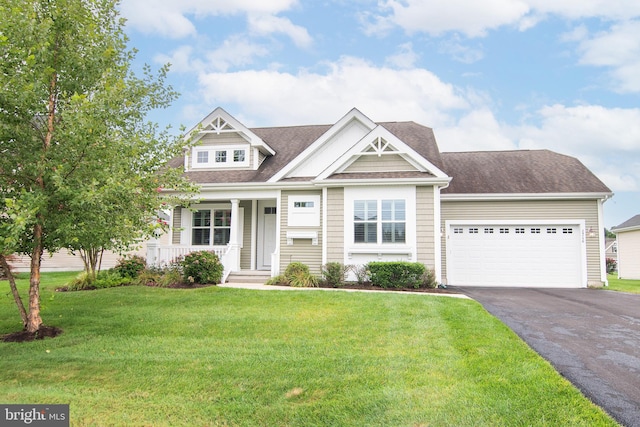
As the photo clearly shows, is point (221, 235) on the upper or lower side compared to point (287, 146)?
lower

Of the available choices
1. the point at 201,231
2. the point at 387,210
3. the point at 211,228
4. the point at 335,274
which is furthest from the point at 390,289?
the point at 201,231

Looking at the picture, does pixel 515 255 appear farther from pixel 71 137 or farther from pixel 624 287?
pixel 71 137

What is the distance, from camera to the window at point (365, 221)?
13.0 metres

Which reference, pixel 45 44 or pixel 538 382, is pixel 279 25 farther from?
pixel 538 382

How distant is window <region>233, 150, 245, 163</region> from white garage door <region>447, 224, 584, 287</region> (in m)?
8.25

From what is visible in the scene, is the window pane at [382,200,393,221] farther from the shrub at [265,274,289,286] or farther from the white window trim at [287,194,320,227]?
the shrub at [265,274,289,286]

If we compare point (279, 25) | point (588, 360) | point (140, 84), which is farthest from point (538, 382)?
point (279, 25)

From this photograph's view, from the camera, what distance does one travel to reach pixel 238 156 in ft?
51.5

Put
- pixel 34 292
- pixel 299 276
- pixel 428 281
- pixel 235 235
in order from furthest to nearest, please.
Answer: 1. pixel 235 235
2. pixel 299 276
3. pixel 428 281
4. pixel 34 292

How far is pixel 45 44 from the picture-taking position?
593 centimetres

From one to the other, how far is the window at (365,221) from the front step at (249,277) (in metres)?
3.24

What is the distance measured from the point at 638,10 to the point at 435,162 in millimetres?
7314

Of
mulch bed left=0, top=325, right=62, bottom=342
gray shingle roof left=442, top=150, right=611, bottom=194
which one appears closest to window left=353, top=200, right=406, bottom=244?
gray shingle roof left=442, top=150, right=611, bottom=194

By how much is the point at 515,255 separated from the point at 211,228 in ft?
36.5
